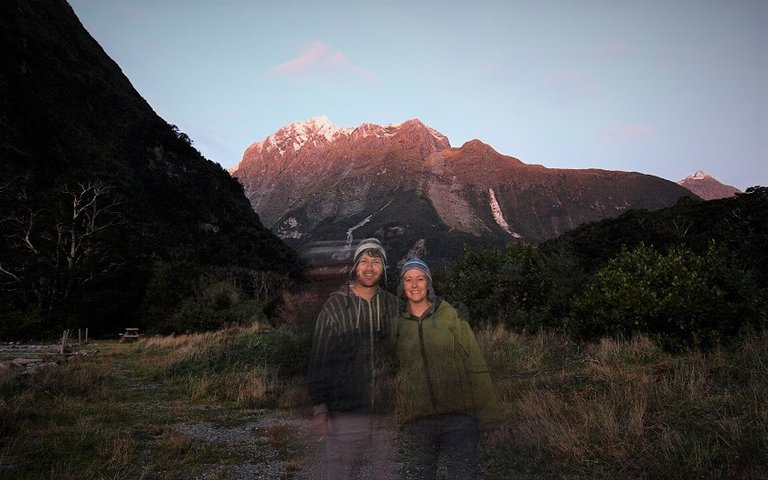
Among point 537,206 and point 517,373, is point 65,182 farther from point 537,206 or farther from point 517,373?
point 537,206

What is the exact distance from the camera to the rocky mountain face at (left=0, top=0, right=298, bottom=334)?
27.7m

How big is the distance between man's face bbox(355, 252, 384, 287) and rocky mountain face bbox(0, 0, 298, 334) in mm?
390

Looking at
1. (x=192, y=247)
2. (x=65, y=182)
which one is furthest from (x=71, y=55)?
(x=65, y=182)

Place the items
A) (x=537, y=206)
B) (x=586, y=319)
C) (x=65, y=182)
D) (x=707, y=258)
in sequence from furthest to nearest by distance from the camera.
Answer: (x=537, y=206) < (x=65, y=182) < (x=586, y=319) < (x=707, y=258)

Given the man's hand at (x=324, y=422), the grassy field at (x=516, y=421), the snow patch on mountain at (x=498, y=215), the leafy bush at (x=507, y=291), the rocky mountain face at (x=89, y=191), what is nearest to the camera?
the man's hand at (x=324, y=422)

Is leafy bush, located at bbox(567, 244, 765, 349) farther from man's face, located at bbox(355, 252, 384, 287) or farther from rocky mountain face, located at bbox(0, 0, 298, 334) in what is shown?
rocky mountain face, located at bbox(0, 0, 298, 334)

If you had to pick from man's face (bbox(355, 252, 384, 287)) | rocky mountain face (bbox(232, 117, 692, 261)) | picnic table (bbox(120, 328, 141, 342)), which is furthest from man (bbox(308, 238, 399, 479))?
rocky mountain face (bbox(232, 117, 692, 261))

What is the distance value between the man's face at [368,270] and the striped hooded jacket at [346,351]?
0.09m

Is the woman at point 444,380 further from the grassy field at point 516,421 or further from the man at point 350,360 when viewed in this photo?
the grassy field at point 516,421

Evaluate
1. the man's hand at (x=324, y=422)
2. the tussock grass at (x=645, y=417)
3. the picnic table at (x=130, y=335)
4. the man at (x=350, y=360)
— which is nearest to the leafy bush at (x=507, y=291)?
the tussock grass at (x=645, y=417)

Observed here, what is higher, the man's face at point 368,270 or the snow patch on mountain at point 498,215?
the snow patch on mountain at point 498,215

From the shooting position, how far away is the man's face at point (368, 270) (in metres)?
2.64

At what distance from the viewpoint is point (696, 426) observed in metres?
4.30

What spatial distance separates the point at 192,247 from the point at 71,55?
1395 inches
